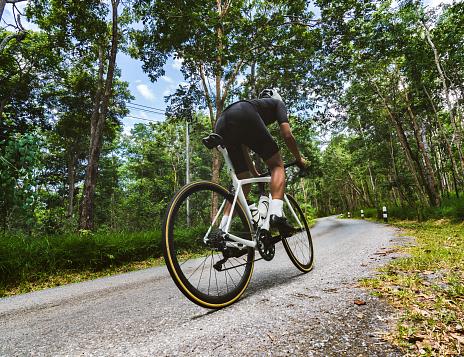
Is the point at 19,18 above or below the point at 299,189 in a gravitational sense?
above

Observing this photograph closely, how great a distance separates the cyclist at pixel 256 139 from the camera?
2396mm

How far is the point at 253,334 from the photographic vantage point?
131 centimetres

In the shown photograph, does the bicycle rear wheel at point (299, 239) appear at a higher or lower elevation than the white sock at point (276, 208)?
lower

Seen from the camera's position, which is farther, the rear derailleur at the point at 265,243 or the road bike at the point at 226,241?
the rear derailleur at the point at 265,243

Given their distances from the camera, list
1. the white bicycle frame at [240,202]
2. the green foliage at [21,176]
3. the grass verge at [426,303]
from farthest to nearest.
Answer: the green foliage at [21,176], the white bicycle frame at [240,202], the grass verge at [426,303]

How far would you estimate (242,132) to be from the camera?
2.42 m

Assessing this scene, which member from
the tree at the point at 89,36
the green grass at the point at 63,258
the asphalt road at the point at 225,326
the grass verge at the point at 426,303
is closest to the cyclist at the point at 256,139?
the asphalt road at the point at 225,326

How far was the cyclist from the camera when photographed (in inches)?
94.3

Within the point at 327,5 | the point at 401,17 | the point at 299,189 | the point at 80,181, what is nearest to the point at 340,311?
the point at 327,5

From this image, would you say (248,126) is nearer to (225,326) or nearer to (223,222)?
(223,222)

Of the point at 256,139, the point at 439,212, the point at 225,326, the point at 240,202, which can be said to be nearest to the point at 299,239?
the point at 240,202

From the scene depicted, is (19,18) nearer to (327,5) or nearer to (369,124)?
(327,5)

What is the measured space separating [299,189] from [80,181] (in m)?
39.8

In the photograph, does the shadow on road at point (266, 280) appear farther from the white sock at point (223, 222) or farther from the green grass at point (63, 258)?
the green grass at point (63, 258)
